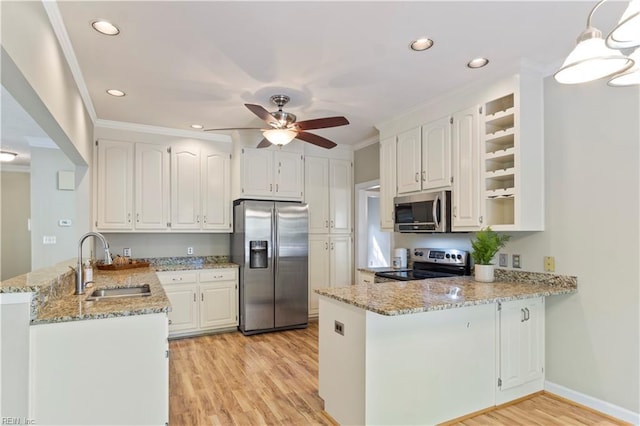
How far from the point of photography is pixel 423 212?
3.58m

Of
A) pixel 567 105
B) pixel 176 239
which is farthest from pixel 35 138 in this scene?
pixel 567 105

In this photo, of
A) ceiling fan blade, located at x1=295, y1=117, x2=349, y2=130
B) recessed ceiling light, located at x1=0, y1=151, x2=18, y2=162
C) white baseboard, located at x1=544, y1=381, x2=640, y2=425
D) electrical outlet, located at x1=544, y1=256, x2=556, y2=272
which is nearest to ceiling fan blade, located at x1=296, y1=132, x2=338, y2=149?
ceiling fan blade, located at x1=295, y1=117, x2=349, y2=130

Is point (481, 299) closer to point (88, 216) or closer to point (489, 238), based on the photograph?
point (489, 238)

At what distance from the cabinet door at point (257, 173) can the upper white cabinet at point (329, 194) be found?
0.62 meters

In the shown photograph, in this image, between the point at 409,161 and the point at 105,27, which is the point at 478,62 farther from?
the point at 105,27

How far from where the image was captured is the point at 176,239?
4.91 m

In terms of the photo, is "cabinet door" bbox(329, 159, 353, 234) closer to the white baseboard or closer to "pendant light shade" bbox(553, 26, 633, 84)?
the white baseboard

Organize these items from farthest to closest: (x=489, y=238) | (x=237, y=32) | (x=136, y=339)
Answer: (x=489, y=238) < (x=237, y=32) < (x=136, y=339)

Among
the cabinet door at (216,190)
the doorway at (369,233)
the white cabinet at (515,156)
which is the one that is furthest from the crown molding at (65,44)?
the doorway at (369,233)

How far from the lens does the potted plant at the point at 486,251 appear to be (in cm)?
302

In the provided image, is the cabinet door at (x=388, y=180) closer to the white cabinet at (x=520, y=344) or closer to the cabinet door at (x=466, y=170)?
the cabinet door at (x=466, y=170)

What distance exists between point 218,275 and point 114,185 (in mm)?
1654

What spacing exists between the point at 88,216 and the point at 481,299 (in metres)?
3.79

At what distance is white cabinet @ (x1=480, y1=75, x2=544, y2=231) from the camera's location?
286cm
